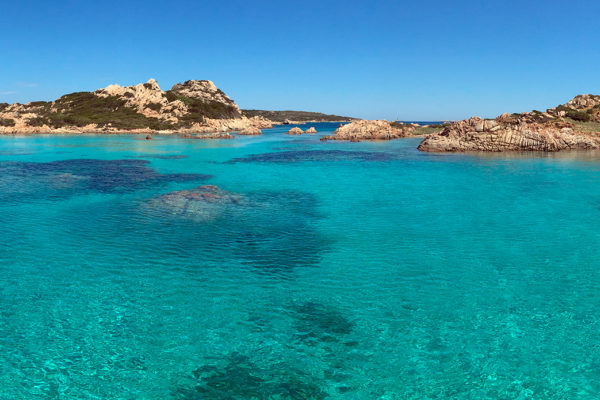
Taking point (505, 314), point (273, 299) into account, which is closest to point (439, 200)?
point (505, 314)

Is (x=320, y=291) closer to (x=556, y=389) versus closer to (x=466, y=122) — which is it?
(x=556, y=389)

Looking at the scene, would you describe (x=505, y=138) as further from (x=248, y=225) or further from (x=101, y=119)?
(x=101, y=119)

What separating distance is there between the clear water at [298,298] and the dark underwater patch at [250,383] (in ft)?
0.18

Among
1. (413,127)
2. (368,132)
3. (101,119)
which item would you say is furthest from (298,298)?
(101,119)

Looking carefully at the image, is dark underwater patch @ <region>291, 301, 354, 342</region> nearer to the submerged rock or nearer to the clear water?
the clear water

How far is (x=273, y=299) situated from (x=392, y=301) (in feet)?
15.3

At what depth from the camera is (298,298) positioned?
52.2ft

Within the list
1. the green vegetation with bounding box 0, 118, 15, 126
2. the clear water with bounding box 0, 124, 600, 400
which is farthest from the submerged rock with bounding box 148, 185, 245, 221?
the green vegetation with bounding box 0, 118, 15, 126

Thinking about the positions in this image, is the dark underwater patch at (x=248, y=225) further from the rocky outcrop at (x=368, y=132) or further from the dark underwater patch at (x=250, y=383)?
the rocky outcrop at (x=368, y=132)

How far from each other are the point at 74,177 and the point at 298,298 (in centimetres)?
4259

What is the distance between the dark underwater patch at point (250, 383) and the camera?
10.3 m

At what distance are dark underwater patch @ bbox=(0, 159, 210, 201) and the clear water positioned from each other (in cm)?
493

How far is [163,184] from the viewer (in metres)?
43.0

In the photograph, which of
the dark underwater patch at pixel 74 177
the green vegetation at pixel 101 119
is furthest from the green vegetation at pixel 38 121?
the dark underwater patch at pixel 74 177
